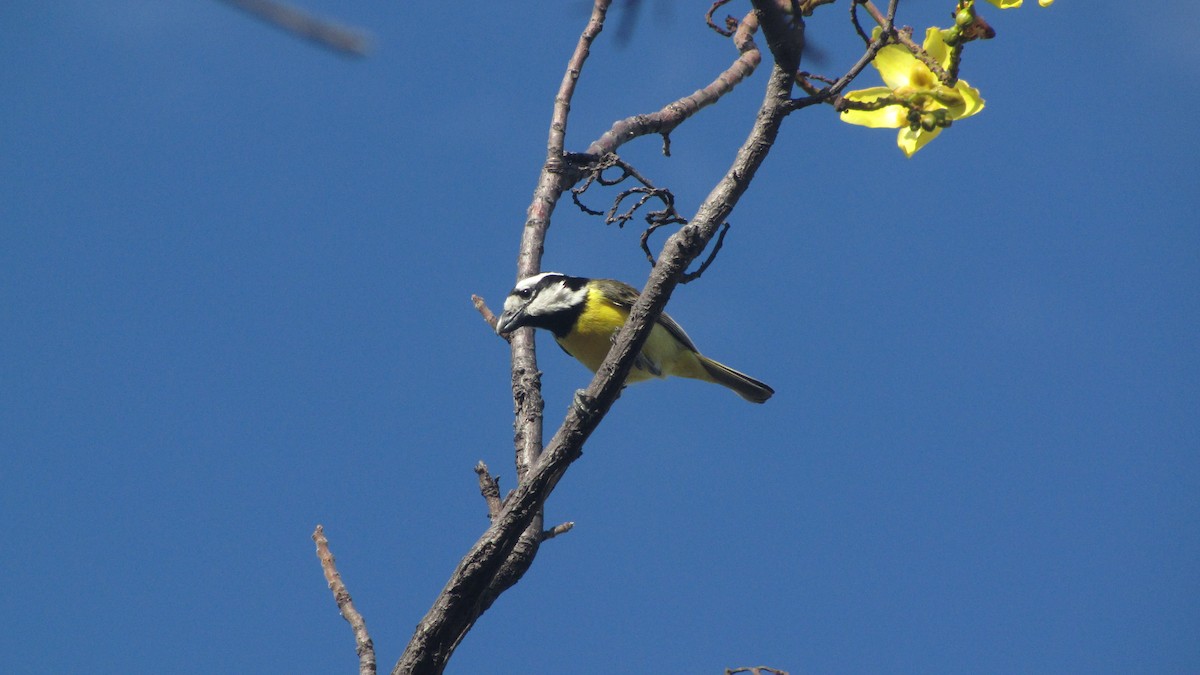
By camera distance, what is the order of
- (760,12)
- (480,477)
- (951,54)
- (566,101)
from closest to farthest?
1. (760,12)
2. (951,54)
3. (480,477)
4. (566,101)

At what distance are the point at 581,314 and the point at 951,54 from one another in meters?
4.50

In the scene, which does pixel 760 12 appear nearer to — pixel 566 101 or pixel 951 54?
pixel 951 54

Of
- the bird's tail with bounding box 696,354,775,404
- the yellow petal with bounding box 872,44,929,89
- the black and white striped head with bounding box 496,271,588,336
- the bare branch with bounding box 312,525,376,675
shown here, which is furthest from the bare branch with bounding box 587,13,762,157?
the yellow petal with bounding box 872,44,929,89

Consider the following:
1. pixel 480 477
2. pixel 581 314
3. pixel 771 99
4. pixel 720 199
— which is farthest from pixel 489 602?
pixel 581 314

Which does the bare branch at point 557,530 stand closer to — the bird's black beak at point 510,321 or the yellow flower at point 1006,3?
the bird's black beak at point 510,321

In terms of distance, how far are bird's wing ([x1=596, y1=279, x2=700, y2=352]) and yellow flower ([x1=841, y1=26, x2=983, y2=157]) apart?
167 inches

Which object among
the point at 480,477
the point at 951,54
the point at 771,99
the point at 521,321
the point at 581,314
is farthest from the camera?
the point at 581,314

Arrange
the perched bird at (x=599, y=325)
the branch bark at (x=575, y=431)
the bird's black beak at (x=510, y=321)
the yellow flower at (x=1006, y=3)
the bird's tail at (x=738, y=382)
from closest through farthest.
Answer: the yellow flower at (x=1006, y=3) → the branch bark at (x=575, y=431) → the bird's black beak at (x=510, y=321) → the perched bird at (x=599, y=325) → the bird's tail at (x=738, y=382)

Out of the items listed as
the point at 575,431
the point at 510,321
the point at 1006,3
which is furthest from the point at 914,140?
the point at 510,321

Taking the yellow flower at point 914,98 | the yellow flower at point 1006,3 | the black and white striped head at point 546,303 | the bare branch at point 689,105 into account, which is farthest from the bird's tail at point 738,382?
the yellow flower at point 1006,3

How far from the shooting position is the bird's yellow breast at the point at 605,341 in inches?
270

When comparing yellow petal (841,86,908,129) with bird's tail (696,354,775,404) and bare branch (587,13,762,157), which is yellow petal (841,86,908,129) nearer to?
bare branch (587,13,762,157)

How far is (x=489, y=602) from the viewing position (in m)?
3.93

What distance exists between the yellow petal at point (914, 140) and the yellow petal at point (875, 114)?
0.12 feet
